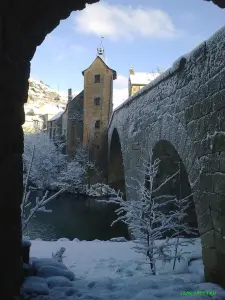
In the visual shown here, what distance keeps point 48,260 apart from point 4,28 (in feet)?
7.15

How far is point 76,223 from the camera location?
41.0 feet

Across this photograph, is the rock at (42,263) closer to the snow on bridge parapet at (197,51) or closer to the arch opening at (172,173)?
the snow on bridge parapet at (197,51)

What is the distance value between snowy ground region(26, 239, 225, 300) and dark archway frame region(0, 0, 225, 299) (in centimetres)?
51

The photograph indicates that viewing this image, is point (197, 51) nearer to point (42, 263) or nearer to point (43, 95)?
point (42, 263)

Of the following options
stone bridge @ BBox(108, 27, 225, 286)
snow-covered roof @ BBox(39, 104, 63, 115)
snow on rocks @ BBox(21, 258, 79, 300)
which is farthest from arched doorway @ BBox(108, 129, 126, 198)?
snow-covered roof @ BBox(39, 104, 63, 115)

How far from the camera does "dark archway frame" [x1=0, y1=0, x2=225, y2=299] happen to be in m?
1.84

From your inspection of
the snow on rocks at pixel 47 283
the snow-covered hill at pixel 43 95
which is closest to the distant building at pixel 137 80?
the snow on rocks at pixel 47 283

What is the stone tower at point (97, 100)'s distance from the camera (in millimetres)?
23297

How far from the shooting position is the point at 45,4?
2178 mm

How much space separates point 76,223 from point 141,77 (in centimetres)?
1772

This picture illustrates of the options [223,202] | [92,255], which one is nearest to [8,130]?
[223,202]

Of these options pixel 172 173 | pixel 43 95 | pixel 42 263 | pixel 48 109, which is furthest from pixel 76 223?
pixel 43 95

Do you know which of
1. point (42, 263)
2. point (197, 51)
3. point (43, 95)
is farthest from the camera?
point (43, 95)

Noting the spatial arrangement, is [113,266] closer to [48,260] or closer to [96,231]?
[48,260]
